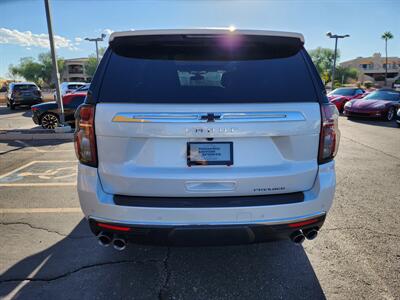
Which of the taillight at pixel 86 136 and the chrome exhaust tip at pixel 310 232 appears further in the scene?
the chrome exhaust tip at pixel 310 232

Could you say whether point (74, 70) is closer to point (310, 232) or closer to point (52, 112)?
point (52, 112)

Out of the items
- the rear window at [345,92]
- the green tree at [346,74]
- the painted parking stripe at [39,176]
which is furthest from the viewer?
the green tree at [346,74]

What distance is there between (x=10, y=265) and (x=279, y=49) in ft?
10.2

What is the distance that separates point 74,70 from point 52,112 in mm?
102069

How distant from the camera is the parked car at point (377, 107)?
13445mm

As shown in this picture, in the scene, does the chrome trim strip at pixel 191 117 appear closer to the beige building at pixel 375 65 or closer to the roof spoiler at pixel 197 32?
the roof spoiler at pixel 197 32

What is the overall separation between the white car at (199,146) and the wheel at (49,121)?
8868mm

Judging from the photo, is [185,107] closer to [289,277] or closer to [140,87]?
[140,87]

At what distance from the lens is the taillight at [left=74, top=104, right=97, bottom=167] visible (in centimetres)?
213

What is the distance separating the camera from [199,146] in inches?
81.2

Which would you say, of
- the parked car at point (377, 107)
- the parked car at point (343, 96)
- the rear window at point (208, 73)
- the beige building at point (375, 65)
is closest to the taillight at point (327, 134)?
the rear window at point (208, 73)

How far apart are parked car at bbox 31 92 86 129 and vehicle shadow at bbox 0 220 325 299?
791 cm

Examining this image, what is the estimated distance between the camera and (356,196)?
4.37 m

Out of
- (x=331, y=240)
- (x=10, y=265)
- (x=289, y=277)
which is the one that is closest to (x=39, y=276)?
(x=10, y=265)
